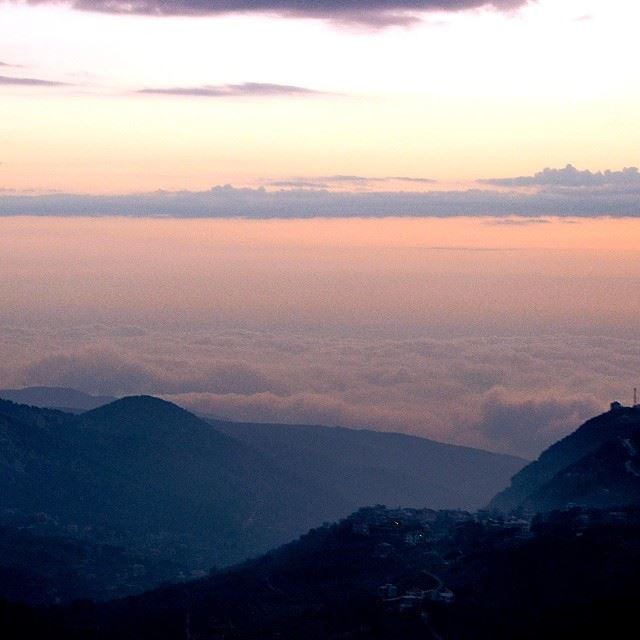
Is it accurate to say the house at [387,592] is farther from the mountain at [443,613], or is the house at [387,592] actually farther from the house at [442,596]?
the house at [442,596]

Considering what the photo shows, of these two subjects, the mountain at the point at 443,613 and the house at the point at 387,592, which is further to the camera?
the house at the point at 387,592

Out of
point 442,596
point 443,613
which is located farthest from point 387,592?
point 443,613

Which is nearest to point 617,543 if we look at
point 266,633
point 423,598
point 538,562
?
point 538,562

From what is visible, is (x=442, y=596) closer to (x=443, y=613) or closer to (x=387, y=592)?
(x=387, y=592)

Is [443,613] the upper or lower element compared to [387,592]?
upper

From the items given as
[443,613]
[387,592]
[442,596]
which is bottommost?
[387,592]

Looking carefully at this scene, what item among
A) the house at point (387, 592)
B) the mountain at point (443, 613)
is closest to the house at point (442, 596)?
the mountain at point (443, 613)

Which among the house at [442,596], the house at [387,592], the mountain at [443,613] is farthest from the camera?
the house at [387,592]

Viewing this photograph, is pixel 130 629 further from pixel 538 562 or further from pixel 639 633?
pixel 639 633

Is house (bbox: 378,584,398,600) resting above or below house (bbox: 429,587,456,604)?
below

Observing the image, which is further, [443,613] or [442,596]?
[442,596]

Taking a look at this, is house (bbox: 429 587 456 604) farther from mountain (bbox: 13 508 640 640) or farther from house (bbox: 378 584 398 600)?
house (bbox: 378 584 398 600)

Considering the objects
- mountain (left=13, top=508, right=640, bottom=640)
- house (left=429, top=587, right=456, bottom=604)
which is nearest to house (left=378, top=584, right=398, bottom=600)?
mountain (left=13, top=508, right=640, bottom=640)
